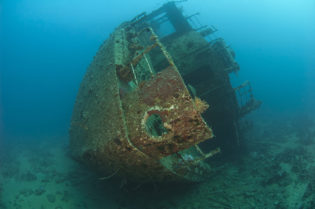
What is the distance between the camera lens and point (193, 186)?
525cm

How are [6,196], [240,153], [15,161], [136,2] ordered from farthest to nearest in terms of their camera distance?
[136,2] < [15,161] < [240,153] < [6,196]

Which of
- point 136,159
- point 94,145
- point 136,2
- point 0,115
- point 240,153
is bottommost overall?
point 240,153

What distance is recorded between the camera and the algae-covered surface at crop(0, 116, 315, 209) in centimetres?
500

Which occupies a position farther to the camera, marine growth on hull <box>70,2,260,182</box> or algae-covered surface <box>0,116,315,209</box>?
algae-covered surface <box>0,116,315,209</box>

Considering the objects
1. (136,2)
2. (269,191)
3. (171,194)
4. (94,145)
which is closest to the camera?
(94,145)

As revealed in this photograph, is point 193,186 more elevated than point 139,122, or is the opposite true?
point 139,122

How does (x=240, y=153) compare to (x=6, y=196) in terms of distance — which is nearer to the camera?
(x=6, y=196)

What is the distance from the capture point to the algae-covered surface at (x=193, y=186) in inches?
197

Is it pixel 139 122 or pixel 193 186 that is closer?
pixel 139 122

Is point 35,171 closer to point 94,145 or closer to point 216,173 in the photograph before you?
point 94,145

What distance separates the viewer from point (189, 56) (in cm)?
685

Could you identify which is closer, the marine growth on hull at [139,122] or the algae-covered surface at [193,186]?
the marine growth on hull at [139,122]

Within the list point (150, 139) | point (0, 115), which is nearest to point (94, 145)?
point (150, 139)

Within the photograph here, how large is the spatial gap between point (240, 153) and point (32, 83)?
116ft
